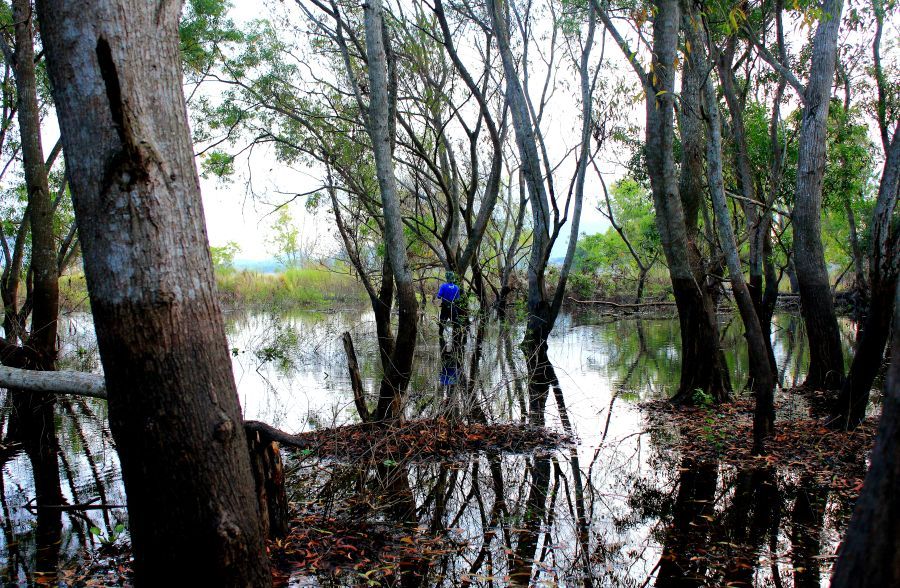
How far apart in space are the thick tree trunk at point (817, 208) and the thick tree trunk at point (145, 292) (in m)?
8.25

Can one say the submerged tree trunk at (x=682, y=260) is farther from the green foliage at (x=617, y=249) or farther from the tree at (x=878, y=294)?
the green foliage at (x=617, y=249)

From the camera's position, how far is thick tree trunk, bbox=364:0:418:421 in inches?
286

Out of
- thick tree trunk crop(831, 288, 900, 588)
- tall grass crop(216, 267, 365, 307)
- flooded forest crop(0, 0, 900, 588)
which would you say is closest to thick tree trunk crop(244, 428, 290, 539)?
flooded forest crop(0, 0, 900, 588)

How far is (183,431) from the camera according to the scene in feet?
8.64

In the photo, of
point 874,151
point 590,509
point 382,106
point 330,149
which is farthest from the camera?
point 874,151

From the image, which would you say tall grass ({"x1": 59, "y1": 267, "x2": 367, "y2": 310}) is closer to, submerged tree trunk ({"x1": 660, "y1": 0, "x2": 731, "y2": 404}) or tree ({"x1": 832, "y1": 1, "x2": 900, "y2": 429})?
submerged tree trunk ({"x1": 660, "y1": 0, "x2": 731, "y2": 404})

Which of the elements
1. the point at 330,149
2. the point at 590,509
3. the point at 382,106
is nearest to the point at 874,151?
the point at 330,149

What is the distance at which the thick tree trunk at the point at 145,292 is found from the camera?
102 inches

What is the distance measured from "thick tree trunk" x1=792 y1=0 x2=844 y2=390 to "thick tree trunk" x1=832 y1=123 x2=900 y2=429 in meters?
2.42

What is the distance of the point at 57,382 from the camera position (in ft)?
15.1

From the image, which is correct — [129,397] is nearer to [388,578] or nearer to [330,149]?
[388,578]

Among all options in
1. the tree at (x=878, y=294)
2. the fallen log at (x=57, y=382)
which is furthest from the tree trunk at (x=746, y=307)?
the fallen log at (x=57, y=382)

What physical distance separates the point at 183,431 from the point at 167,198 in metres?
0.91

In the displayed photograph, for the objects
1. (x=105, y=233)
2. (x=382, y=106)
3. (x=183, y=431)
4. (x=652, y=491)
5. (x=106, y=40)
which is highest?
(x=382, y=106)
